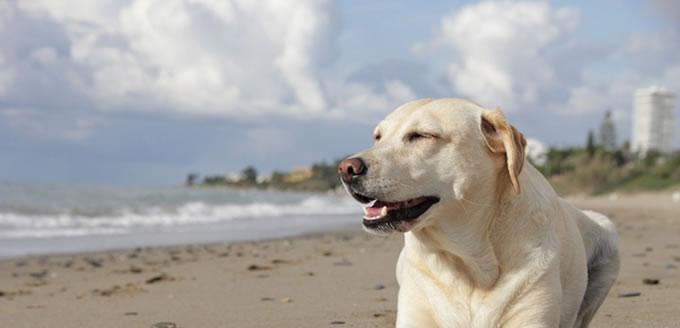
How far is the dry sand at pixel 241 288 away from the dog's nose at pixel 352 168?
184 centimetres

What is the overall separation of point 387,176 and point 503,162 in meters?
0.58

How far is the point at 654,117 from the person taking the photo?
124500 mm

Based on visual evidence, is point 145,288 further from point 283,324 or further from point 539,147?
point 539,147

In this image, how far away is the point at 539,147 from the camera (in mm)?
95000

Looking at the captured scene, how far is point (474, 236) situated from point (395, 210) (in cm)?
42

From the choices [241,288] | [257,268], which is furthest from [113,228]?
[241,288]

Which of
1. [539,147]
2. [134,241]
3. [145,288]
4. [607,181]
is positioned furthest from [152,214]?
[539,147]

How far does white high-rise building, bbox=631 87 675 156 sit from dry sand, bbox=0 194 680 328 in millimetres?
119580

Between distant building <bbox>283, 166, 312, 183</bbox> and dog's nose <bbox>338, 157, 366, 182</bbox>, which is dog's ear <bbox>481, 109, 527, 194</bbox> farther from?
distant building <bbox>283, 166, 312, 183</bbox>

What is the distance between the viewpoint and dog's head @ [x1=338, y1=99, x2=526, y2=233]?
3.53 metres

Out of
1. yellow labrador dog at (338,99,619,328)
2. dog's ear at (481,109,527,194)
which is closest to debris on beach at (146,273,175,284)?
yellow labrador dog at (338,99,619,328)

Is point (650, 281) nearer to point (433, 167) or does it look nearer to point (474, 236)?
point (474, 236)

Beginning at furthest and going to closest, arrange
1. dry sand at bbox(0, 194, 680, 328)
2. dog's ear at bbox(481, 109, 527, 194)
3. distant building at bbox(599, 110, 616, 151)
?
distant building at bbox(599, 110, 616, 151) < dry sand at bbox(0, 194, 680, 328) < dog's ear at bbox(481, 109, 527, 194)

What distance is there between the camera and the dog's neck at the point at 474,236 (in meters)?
3.71
